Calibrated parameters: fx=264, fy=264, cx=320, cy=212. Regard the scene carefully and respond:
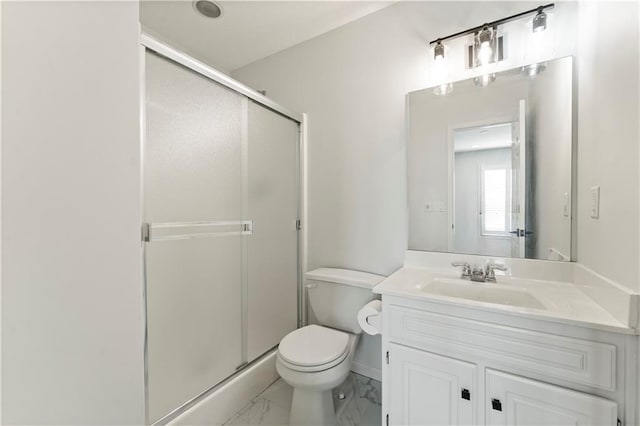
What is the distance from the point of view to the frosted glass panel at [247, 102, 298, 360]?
1.70m

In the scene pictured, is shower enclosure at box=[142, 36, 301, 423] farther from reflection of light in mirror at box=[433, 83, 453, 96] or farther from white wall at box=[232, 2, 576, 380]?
reflection of light in mirror at box=[433, 83, 453, 96]

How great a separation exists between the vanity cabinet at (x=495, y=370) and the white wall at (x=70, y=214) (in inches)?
38.6

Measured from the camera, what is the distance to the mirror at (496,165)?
49.6 inches

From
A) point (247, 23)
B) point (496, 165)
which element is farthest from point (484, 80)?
point (247, 23)

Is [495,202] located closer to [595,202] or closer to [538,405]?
[595,202]

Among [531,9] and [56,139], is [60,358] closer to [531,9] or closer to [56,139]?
[56,139]

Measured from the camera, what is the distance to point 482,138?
4.68ft

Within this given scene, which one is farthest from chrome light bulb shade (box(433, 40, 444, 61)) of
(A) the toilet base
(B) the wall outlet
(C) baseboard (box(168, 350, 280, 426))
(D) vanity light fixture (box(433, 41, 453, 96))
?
(C) baseboard (box(168, 350, 280, 426))

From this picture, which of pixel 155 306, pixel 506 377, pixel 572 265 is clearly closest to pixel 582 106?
pixel 572 265

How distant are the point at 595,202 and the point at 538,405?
0.78m

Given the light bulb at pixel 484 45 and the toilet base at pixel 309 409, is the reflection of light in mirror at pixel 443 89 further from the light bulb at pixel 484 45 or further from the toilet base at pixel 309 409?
the toilet base at pixel 309 409

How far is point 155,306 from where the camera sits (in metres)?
1.20

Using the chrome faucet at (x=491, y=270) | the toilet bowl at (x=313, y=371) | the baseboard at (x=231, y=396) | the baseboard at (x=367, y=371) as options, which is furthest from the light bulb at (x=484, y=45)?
the baseboard at (x=231, y=396)

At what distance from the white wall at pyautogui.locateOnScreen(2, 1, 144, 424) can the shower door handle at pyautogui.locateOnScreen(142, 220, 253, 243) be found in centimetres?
75
